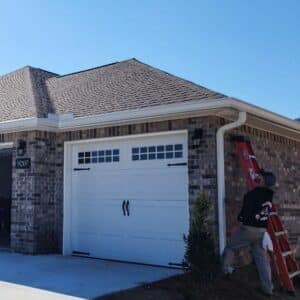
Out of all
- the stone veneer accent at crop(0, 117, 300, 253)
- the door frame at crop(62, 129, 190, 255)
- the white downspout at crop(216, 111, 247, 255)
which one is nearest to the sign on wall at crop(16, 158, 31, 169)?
the stone veneer accent at crop(0, 117, 300, 253)

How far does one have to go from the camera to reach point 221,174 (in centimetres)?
919

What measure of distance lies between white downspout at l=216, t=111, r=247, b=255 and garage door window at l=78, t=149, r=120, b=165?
2.52 m

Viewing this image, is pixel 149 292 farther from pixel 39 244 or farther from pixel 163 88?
pixel 163 88

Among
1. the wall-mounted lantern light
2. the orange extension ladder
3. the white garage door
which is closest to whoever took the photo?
the orange extension ladder

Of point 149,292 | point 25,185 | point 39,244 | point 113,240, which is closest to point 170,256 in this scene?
point 113,240

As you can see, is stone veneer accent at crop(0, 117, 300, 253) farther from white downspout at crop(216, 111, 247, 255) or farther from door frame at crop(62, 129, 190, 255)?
white downspout at crop(216, 111, 247, 255)

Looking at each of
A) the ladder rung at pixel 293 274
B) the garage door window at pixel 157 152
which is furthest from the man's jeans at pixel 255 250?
the garage door window at pixel 157 152

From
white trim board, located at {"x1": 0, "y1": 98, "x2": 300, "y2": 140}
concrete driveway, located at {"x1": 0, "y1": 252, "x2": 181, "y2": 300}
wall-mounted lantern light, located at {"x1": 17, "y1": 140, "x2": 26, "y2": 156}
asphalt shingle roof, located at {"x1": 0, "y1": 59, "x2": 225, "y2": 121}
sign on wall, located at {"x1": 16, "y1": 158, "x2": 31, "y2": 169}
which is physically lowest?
concrete driveway, located at {"x1": 0, "y1": 252, "x2": 181, "y2": 300}

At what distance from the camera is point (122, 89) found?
471 inches

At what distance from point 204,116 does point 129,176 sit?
225 centimetres

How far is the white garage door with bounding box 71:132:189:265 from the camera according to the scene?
9812 millimetres

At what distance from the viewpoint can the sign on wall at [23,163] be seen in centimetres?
1110

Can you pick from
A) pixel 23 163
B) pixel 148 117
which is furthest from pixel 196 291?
pixel 23 163

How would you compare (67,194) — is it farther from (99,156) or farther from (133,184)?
(133,184)
